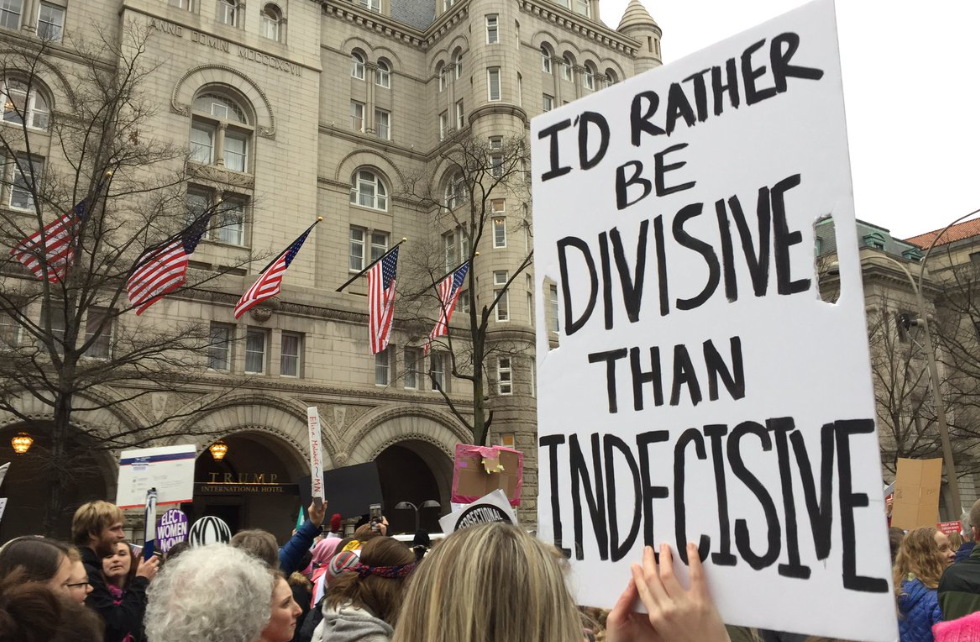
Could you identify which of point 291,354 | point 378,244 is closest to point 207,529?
point 291,354

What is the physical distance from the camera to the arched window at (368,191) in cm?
3422

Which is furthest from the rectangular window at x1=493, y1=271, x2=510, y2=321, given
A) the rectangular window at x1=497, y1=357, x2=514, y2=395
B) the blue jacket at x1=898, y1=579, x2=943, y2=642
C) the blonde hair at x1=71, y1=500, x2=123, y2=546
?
the blue jacket at x1=898, y1=579, x2=943, y2=642

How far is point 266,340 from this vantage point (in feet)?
80.5

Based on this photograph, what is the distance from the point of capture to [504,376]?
3047 cm

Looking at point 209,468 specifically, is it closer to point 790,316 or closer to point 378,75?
point 378,75

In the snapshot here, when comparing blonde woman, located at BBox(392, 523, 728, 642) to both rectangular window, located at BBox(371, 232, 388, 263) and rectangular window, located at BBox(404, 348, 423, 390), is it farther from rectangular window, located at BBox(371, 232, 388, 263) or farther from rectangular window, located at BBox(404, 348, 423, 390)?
rectangular window, located at BBox(371, 232, 388, 263)

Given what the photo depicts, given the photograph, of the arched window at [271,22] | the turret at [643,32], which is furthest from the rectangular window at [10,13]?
the turret at [643,32]

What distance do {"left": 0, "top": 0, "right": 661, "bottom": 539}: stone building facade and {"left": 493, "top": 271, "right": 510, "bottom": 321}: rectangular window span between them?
0.18 m

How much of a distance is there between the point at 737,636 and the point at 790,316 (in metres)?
1.72

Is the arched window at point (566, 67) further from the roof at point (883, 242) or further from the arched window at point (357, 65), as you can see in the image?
the roof at point (883, 242)

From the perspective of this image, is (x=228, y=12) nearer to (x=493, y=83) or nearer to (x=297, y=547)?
(x=493, y=83)

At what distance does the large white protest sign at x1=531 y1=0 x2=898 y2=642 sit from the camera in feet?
5.93

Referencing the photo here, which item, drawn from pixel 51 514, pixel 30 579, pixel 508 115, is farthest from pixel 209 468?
pixel 30 579

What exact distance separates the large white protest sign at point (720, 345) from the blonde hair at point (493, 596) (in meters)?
0.32
